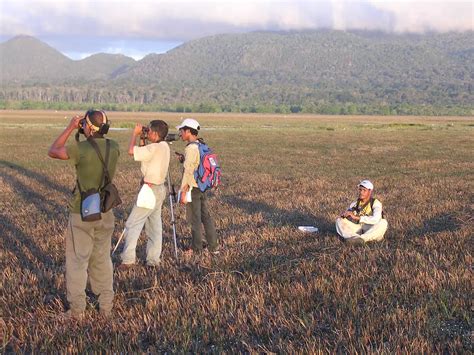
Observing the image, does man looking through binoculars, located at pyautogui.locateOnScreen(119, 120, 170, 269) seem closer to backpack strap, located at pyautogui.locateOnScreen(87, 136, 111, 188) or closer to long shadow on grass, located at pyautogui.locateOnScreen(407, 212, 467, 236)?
backpack strap, located at pyautogui.locateOnScreen(87, 136, 111, 188)

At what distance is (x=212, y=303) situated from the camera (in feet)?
16.5

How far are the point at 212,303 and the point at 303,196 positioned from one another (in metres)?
8.47

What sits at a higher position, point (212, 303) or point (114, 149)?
point (114, 149)

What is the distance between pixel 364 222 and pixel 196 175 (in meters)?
2.88

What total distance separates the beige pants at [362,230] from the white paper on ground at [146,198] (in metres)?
3.35

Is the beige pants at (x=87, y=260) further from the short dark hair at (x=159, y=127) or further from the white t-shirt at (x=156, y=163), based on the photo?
the short dark hair at (x=159, y=127)

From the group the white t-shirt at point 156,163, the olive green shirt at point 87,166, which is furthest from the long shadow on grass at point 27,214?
the olive green shirt at point 87,166

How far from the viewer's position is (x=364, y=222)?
26.4ft

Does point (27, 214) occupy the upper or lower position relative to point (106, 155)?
lower

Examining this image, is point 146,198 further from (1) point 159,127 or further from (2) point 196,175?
(2) point 196,175

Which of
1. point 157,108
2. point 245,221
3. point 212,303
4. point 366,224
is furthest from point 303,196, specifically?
point 157,108

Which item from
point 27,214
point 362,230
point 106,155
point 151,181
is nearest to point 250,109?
point 27,214

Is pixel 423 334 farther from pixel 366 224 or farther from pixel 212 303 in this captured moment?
pixel 366 224

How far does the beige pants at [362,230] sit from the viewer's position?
26.2ft
